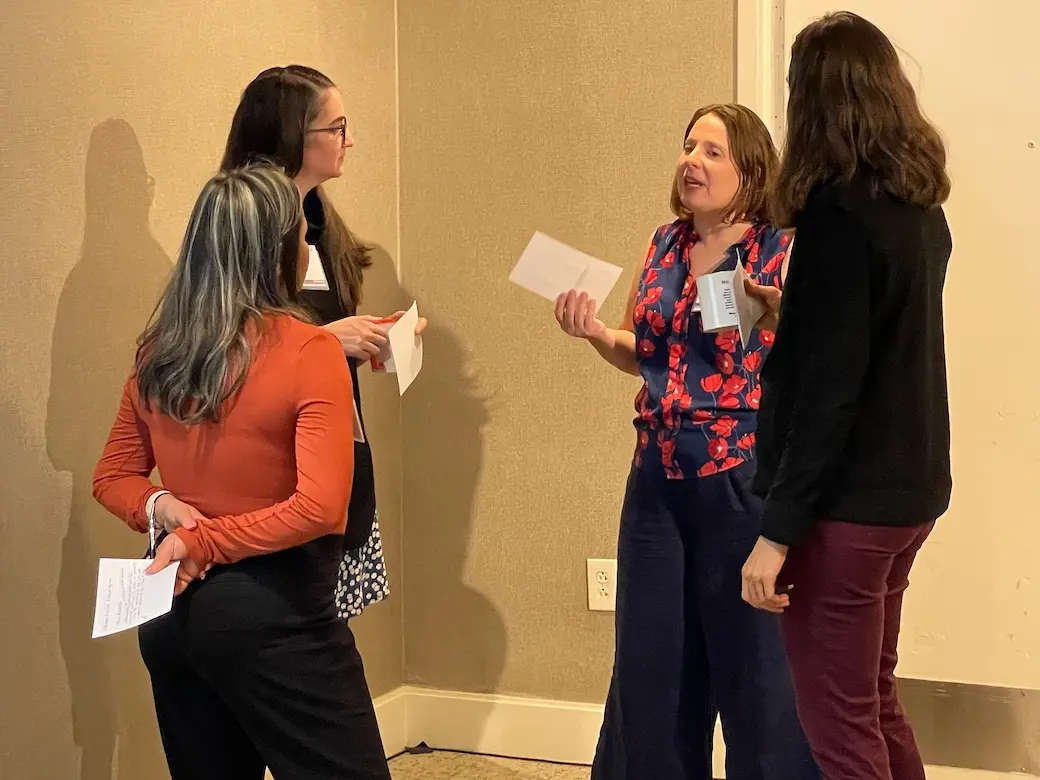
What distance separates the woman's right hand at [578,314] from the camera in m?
1.97

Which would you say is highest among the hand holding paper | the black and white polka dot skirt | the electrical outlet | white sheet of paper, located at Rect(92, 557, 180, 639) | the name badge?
the name badge

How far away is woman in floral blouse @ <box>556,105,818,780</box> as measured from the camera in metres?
1.89

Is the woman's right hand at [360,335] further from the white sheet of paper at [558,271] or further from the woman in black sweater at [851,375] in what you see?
the woman in black sweater at [851,375]

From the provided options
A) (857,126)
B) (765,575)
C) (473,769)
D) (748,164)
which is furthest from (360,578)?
(857,126)

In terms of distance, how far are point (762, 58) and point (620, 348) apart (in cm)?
79

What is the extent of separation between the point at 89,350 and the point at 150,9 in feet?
2.11

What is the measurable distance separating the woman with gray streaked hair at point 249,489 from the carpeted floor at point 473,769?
1.07 meters

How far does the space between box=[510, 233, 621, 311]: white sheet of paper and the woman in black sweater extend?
1.62ft

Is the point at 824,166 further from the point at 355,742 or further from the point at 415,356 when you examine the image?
the point at 355,742

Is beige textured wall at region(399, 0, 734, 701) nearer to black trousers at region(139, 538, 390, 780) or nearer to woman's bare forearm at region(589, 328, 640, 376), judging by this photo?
woman's bare forearm at region(589, 328, 640, 376)

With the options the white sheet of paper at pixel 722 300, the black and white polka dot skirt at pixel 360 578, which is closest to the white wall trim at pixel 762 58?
the white sheet of paper at pixel 722 300

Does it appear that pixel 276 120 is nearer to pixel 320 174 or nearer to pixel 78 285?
pixel 320 174

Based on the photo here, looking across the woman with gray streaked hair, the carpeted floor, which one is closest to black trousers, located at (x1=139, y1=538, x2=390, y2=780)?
the woman with gray streaked hair

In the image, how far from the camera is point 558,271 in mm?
1951
